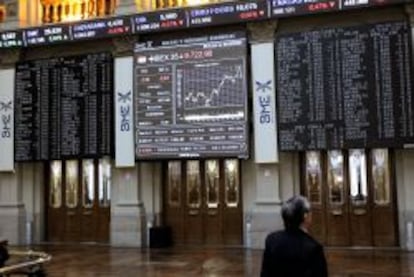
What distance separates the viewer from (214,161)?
15570 millimetres

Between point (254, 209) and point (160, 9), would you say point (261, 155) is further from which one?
point (160, 9)

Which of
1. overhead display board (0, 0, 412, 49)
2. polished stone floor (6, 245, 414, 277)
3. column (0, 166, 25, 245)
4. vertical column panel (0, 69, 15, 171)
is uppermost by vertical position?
overhead display board (0, 0, 412, 49)

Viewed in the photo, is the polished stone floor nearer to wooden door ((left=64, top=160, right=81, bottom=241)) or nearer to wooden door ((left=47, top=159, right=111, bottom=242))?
wooden door ((left=47, top=159, right=111, bottom=242))

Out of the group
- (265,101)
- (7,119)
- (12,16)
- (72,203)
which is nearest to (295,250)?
(265,101)

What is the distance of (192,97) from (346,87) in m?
3.50

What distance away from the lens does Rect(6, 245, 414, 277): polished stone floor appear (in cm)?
1111

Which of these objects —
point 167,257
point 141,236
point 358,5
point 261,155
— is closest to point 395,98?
point 358,5

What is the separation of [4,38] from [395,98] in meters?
9.71

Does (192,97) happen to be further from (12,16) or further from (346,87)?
Answer: (12,16)

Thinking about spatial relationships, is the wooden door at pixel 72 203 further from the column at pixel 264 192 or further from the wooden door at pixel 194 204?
the column at pixel 264 192

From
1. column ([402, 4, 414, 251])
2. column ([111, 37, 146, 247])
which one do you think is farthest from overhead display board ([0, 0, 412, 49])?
column ([402, 4, 414, 251])

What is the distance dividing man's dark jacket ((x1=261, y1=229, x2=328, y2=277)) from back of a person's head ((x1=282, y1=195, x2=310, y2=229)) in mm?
45

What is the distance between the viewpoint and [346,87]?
45.1ft

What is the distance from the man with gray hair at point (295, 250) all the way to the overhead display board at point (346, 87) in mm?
9732
